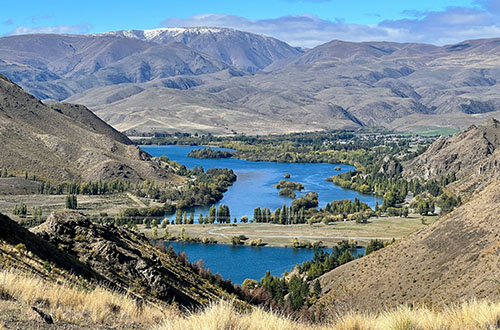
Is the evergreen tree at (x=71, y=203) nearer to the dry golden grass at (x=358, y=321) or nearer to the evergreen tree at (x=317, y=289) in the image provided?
the evergreen tree at (x=317, y=289)

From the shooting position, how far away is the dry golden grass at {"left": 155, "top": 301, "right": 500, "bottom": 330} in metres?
7.56

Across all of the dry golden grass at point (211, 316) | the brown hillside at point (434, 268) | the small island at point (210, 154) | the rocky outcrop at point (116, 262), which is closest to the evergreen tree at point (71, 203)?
the brown hillside at point (434, 268)

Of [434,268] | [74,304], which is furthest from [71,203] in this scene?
[74,304]

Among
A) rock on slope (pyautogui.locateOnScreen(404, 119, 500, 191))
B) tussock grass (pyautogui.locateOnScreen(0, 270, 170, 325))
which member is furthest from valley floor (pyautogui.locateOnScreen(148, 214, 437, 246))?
tussock grass (pyautogui.locateOnScreen(0, 270, 170, 325))

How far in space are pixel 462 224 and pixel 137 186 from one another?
68281 millimetres

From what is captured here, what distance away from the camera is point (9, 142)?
4055 inches

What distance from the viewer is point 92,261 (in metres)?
20.2

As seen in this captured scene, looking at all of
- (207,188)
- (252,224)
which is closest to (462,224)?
(252,224)

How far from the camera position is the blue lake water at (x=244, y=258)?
173ft

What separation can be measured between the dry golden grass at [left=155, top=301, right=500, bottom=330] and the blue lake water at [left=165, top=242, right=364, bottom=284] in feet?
135

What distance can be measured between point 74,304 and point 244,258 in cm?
4915

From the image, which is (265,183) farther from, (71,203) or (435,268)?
(435,268)

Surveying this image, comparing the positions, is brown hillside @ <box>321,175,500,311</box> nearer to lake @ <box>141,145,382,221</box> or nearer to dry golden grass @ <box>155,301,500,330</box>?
dry golden grass @ <box>155,301,500,330</box>

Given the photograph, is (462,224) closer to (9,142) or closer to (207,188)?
(207,188)
